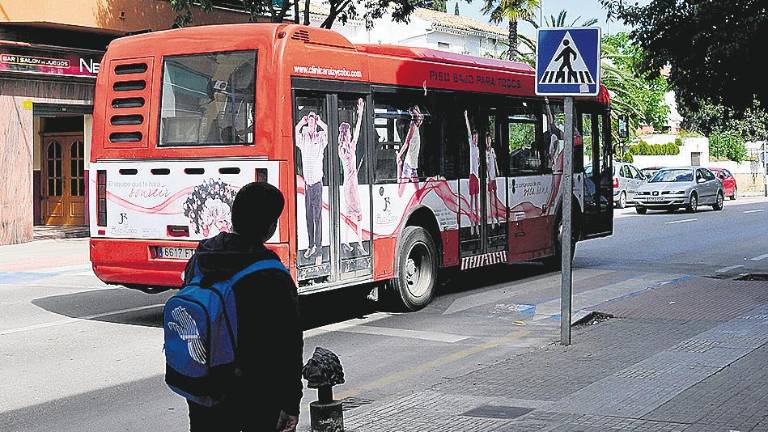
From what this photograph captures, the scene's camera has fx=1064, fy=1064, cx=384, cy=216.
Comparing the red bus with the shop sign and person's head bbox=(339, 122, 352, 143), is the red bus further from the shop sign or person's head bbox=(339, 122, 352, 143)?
the shop sign

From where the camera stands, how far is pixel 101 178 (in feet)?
37.9

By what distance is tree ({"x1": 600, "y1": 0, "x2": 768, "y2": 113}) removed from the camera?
15.1 meters

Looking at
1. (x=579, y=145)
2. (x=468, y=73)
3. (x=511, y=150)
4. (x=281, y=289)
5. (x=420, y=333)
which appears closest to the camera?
(x=281, y=289)

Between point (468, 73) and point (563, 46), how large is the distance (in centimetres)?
390

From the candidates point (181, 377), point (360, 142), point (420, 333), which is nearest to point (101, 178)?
point (360, 142)

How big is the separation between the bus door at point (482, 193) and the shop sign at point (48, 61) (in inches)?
493

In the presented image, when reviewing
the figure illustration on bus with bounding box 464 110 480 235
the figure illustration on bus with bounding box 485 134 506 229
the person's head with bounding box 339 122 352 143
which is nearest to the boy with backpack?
the person's head with bounding box 339 122 352 143

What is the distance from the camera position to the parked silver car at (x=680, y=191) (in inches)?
1419

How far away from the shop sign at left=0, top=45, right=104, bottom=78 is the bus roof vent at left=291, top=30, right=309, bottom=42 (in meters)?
14.2

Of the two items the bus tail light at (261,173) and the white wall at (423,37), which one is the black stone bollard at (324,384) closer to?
the bus tail light at (261,173)

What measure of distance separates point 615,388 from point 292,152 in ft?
13.5

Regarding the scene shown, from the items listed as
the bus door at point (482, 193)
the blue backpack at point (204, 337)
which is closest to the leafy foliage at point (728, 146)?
the bus door at point (482, 193)

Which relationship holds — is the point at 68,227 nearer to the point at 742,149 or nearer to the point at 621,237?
the point at 621,237

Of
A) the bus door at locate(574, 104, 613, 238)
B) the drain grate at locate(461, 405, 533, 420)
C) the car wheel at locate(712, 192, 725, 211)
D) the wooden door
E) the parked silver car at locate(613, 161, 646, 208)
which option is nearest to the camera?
the drain grate at locate(461, 405, 533, 420)
